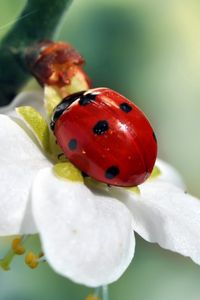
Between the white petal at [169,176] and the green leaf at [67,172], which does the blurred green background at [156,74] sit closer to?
the white petal at [169,176]

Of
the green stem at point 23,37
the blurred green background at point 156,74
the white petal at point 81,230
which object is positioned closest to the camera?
the white petal at point 81,230

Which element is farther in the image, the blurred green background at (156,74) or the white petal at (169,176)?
the blurred green background at (156,74)

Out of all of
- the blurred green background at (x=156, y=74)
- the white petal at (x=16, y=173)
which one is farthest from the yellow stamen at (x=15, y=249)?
the blurred green background at (x=156, y=74)

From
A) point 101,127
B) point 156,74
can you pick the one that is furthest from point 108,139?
point 156,74

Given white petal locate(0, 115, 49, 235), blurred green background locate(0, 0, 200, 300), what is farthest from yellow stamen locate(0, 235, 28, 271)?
blurred green background locate(0, 0, 200, 300)

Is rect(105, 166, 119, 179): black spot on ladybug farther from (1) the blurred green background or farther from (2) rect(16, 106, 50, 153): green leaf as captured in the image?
(1) the blurred green background

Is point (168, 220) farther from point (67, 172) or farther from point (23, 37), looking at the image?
point (23, 37)

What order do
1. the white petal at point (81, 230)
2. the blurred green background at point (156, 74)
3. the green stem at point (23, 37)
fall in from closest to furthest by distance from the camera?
the white petal at point (81, 230) < the green stem at point (23, 37) < the blurred green background at point (156, 74)

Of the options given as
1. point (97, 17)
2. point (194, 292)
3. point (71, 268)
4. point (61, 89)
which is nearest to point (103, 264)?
point (71, 268)
